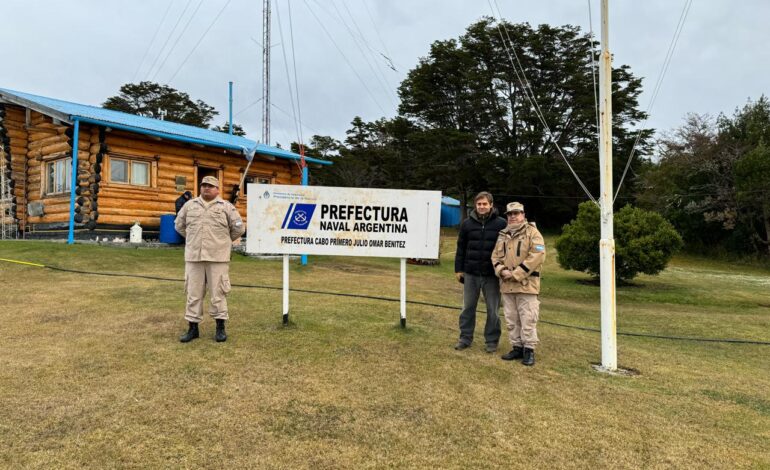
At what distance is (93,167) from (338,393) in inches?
501

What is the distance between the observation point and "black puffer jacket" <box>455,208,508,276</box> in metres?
5.34

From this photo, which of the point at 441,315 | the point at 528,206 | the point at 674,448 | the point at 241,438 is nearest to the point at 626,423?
the point at 674,448

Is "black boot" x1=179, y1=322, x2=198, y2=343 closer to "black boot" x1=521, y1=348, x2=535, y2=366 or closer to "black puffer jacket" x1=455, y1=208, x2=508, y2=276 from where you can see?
"black puffer jacket" x1=455, y1=208, x2=508, y2=276

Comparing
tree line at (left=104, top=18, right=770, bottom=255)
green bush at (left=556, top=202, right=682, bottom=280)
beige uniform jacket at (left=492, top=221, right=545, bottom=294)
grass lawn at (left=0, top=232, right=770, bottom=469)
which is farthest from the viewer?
tree line at (left=104, top=18, right=770, bottom=255)

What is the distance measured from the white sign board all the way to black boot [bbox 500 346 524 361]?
4.82 feet

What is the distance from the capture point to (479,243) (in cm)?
539

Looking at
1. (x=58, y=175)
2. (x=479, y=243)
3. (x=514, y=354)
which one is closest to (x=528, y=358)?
(x=514, y=354)

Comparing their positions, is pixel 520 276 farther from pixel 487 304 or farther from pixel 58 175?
pixel 58 175

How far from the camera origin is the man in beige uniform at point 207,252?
5117 mm

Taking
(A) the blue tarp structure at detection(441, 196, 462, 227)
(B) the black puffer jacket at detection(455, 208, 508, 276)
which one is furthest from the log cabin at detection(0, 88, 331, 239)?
(A) the blue tarp structure at detection(441, 196, 462, 227)

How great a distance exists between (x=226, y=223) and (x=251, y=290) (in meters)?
3.39

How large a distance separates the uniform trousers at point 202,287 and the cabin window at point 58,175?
455 inches

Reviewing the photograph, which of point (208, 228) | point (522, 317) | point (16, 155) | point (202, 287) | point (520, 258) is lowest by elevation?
point (522, 317)

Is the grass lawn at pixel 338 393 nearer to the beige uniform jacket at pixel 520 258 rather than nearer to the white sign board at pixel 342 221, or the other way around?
the beige uniform jacket at pixel 520 258
